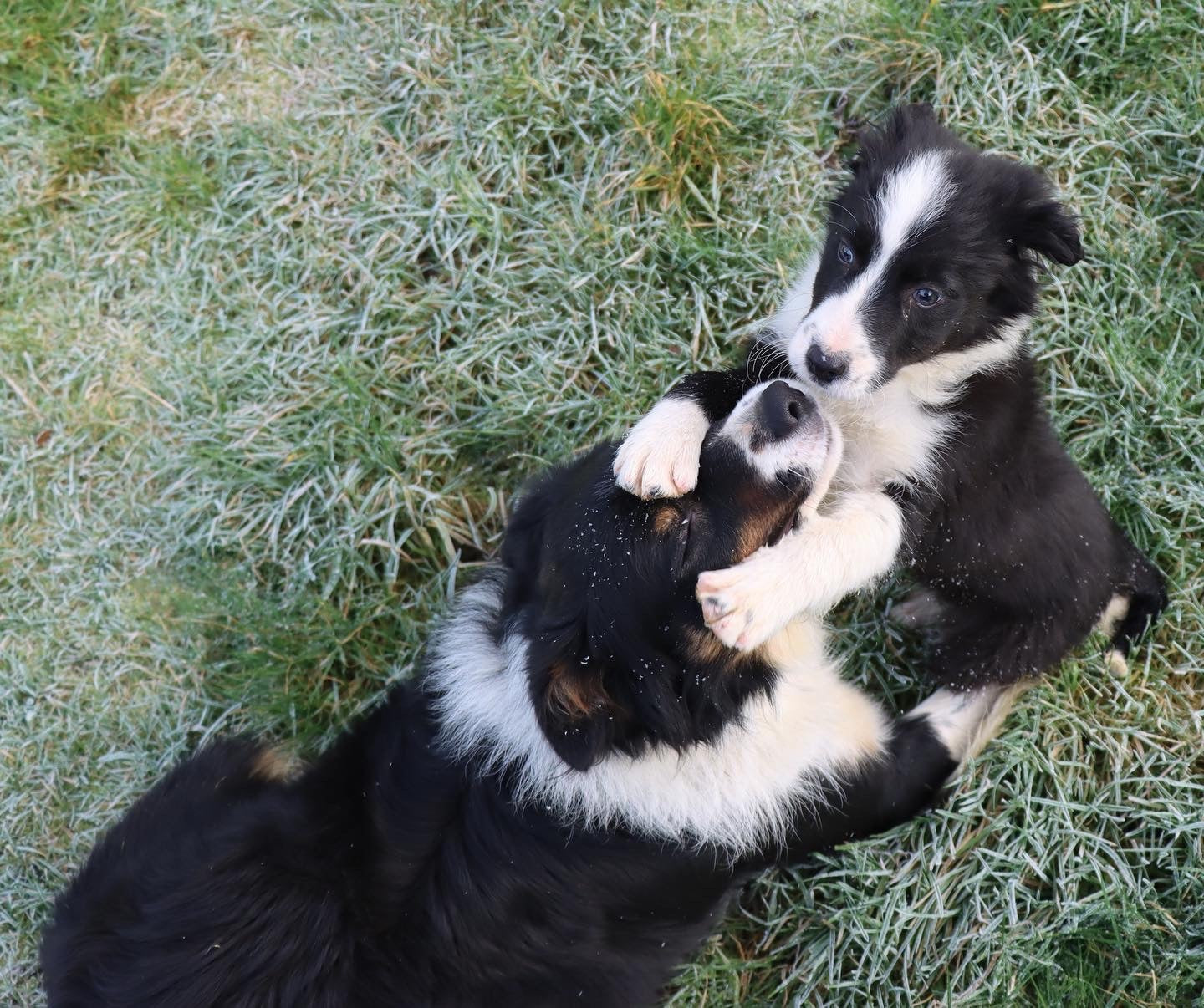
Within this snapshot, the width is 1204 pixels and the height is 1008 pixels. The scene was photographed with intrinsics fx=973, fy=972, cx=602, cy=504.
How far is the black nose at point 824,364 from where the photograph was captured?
2.47 metres

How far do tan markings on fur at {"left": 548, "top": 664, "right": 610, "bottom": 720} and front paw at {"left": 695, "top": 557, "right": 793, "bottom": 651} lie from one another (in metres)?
0.34

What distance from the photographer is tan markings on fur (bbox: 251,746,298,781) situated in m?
3.20

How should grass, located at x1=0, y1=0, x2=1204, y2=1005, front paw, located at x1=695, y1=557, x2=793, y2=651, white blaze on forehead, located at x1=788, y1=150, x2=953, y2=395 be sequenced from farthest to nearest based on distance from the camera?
grass, located at x1=0, y1=0, x2=1204, y2=1005
white blaze on forehead, located at x1=788, y1=150, x2=953, y2=395
front paw, located at x1=695, y1=557, x2=793, y2=651

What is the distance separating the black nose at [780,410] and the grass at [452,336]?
3.93 ft

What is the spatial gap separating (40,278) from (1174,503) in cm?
455

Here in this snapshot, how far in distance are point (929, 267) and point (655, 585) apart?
1.08 m

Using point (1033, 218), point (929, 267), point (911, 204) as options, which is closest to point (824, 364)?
point (929, 267)

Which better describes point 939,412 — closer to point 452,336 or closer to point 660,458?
point 660,458

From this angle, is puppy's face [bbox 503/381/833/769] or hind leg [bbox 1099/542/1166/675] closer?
puppy's face [bbox 503/381/833/769]

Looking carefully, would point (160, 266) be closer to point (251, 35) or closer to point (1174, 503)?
point (251, 35)

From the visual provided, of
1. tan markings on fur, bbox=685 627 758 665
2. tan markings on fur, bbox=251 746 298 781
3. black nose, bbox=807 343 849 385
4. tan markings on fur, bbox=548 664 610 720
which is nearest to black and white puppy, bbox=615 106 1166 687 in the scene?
black nose, bbox=807 343 849 385

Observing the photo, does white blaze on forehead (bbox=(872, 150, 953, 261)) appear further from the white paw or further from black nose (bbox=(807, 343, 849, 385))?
the white paw

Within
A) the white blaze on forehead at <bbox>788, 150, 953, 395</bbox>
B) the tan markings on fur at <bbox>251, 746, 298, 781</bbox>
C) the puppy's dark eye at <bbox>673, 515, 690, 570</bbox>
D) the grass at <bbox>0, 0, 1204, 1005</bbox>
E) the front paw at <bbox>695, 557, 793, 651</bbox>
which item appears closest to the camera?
the front paw at <bbox>695, 557, 793, 651</bbox>

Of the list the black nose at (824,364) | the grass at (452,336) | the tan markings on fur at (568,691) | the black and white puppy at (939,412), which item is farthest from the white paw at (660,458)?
the grass at (452,336)
